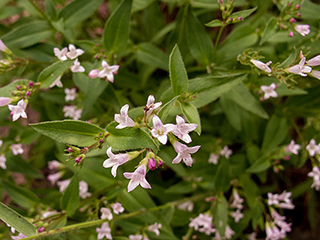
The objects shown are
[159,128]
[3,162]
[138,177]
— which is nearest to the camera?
[159,128]

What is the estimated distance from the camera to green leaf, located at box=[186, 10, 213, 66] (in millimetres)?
4059

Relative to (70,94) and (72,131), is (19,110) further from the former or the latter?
(70,94)

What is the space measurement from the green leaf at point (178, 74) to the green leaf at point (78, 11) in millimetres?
1881

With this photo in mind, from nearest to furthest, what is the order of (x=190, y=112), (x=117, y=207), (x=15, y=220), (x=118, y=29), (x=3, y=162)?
1. (x=15, y=220)
2. (x=190, y=112)
3. (x=117, y=207)
4. (x=118, y=29)
5. (x=3, y=162)

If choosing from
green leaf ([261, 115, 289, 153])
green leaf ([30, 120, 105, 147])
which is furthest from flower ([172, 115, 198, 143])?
green leaf ([261, 115, 289, 153])

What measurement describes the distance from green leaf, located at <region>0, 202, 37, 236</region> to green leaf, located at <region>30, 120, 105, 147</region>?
2.89 ft

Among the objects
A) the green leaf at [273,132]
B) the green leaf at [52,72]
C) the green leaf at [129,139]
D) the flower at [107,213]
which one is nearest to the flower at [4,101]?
the green leaf at [52,72]

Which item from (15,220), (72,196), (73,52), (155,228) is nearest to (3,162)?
(72,196)

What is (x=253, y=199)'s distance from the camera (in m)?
4.39

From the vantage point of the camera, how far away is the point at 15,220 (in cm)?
277

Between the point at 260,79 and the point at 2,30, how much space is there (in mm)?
4522

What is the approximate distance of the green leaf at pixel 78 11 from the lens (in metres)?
4.14

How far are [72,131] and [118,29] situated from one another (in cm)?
180

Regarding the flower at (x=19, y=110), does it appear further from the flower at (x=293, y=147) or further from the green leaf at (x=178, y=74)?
the flower at (x=293, y=147)
